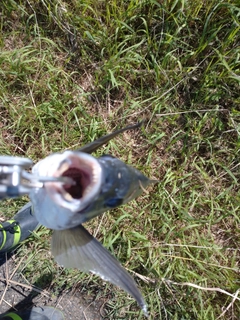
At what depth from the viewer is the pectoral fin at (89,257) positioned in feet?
4.66

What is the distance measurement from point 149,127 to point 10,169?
1.55 metres

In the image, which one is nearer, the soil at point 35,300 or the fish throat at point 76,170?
the fish throat at point 76,170

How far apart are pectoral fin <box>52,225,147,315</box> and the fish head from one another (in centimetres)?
38

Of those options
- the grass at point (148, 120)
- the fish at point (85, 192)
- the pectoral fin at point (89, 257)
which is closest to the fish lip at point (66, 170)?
the fish at point (85, 192)

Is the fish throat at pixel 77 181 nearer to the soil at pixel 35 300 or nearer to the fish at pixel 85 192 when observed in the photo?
the fish at pixel 85 192

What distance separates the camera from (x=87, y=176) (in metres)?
1.08

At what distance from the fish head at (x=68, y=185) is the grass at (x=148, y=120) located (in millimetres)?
1249

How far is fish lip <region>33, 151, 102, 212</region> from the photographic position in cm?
103

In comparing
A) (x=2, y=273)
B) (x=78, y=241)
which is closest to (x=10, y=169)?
(x=78, y=241)

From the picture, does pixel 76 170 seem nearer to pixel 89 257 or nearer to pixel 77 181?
pixel 77 181

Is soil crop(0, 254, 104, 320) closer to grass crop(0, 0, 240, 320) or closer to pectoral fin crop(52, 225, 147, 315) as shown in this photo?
grass crop(0, 0, 240, 320)

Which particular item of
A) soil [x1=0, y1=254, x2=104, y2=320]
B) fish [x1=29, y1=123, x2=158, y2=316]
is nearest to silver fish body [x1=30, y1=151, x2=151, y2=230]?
fish [x1=29, y1=123, x2=158, y2=316]

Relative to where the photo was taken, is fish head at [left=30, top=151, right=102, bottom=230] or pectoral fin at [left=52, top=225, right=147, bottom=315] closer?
fish head at [left=30, top=151, right=102, bottom=230]

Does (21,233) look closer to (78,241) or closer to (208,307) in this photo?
(78,241)
